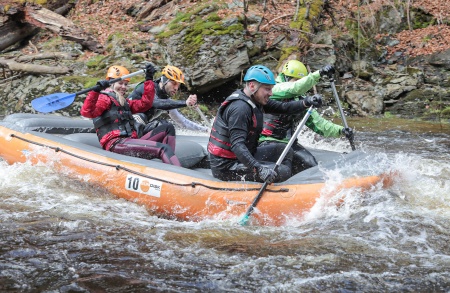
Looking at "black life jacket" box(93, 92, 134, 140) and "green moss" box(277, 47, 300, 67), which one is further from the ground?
"black life jacket" box(93, 92, 134, 140)

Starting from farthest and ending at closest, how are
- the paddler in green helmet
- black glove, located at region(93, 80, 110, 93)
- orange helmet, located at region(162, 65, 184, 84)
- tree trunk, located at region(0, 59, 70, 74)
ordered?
tree trunk, located at region(0, 59, 70, 74)
orange helmet, located at region(162, 65, 184, 84)
black glove, located at region(93, 80, 110, 93)
the paddler in green helmet

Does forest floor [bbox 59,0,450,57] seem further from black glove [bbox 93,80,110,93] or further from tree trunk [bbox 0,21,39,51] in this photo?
black glove [bbox 93,80,110,93]

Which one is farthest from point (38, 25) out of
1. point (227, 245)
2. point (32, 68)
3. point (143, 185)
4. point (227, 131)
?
point (227, 245)

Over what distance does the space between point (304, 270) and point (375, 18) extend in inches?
565

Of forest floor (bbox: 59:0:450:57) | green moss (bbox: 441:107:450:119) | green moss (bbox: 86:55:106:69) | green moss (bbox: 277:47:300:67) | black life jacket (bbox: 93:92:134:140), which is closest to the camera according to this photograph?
black life jacket (bbox: 93:92:134:140)

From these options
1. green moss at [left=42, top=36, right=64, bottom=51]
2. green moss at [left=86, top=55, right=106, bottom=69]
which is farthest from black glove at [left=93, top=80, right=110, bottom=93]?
green moss at [left=42, top=36, right=64, bottom=51]

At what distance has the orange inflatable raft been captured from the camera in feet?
16.6

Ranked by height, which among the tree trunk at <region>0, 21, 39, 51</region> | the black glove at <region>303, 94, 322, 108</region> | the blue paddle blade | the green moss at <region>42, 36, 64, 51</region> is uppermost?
the black glove at <region>303, 94, 322, 108</region>

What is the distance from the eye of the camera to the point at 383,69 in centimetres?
1475

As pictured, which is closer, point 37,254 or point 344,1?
point 37,254

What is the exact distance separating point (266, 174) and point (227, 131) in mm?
602

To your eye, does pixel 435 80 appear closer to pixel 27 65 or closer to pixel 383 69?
pixel 383 69

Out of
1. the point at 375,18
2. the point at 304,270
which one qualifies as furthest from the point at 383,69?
the point at 304,270

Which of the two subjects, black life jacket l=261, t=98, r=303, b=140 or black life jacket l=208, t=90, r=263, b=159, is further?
black life jacket l=261, t=98, r=303, b=140
